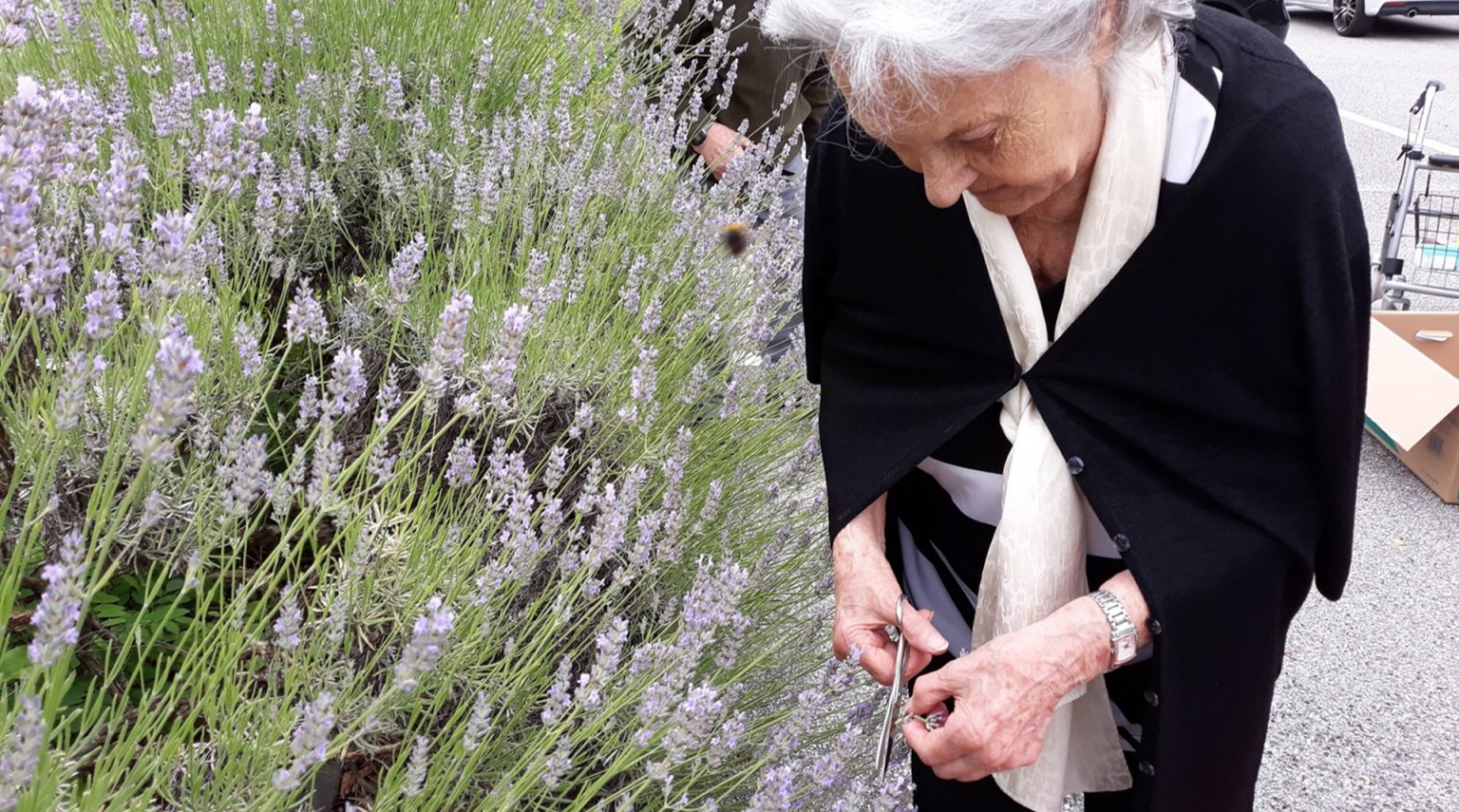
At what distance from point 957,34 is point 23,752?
105 centimetres

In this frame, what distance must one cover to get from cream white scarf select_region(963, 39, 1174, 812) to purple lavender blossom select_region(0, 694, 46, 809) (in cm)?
114

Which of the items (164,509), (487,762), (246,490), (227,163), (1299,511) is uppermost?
(227,163)

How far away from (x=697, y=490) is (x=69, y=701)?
99 cm

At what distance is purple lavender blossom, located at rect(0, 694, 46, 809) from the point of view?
803mm

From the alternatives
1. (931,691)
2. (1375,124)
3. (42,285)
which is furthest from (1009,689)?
(1375,124)

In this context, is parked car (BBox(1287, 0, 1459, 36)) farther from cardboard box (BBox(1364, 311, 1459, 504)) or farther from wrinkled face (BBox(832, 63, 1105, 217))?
wrinkled face (BBox(832, 63, 1105, 217))

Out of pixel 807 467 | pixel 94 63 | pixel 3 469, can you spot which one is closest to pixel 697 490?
pixel 807 467

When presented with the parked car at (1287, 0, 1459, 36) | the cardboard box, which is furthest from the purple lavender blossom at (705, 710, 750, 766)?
the parked car at (1287, 0, 1459, 36)

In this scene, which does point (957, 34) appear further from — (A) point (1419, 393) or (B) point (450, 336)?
(A) point (1419, 393)

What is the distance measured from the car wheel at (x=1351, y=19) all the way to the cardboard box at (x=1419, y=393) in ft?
32.0

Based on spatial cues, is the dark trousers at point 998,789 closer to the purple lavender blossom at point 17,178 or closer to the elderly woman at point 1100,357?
the elderly woman at point 1100,357

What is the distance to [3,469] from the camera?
1.52m

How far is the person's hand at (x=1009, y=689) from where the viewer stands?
147 centimetres

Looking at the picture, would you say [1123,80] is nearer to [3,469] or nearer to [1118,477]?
[1118,477]
